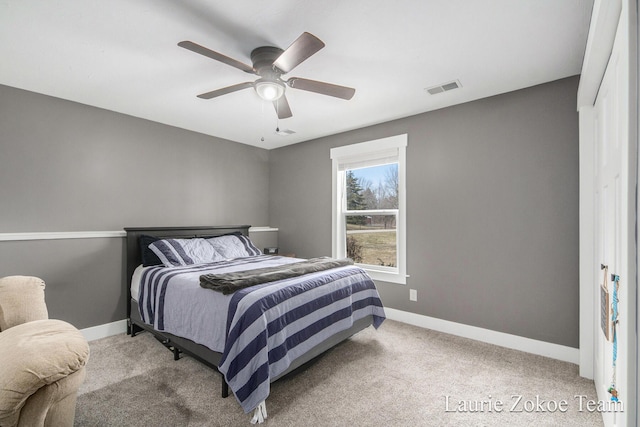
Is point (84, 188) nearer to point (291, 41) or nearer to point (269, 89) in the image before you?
point (269, 89)

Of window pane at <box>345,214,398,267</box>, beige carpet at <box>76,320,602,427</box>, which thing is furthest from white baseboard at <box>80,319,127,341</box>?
A: window pane at <box>345,214,398,267</box>

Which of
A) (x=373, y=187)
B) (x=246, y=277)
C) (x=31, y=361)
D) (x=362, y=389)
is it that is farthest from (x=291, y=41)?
(x=362, y=389)

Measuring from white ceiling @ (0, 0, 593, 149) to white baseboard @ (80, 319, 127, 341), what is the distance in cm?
235

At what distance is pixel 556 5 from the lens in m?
1.73

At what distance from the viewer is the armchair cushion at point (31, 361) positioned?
3.75ft

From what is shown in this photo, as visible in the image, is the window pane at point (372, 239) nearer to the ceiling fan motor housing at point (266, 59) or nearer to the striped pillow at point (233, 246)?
the striped pillow at point (233, 246)

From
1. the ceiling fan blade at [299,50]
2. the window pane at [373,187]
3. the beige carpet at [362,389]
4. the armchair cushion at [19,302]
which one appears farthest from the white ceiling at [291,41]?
the beige carpet at [362,389]

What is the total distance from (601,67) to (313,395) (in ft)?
9.20

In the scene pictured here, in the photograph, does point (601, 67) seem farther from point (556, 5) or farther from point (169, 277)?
point (169, 277)

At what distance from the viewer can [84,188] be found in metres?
3.17

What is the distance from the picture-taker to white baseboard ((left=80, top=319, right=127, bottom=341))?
10.2ft

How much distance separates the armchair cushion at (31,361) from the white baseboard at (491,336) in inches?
122

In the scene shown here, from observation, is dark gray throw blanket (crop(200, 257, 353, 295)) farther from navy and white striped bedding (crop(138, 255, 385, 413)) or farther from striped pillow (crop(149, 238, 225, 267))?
striped pillow (crop(149, 238, 225, 267))

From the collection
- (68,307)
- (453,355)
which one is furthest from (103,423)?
(453,355)
